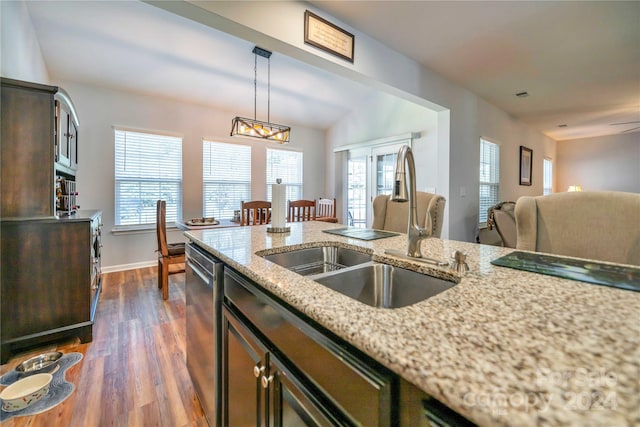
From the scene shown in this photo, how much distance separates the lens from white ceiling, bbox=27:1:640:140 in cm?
230

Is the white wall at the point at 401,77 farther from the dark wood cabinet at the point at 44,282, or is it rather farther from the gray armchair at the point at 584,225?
the gray armchair at the point at 584,225

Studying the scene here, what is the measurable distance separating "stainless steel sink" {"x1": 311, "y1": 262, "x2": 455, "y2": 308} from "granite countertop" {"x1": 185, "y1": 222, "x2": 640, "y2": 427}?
0.16 m

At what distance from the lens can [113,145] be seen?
3.84 meters

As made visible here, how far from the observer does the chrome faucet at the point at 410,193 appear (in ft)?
3.04

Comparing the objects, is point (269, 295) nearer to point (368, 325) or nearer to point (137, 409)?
point (368, 325)

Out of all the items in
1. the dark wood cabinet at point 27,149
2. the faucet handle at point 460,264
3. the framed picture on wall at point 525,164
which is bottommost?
the faucet handle at point 460,264

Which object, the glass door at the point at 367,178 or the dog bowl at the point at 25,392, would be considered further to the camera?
the glass door at the point at 367,178

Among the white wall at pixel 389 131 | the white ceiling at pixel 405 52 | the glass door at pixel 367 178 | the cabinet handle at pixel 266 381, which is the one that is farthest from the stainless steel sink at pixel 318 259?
the glass door at pixel 367 178

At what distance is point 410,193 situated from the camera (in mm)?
982

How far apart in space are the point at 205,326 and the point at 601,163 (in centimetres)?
911

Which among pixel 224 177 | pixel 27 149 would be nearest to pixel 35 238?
pixel 27 149

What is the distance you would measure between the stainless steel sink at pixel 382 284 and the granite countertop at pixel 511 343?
16 centimetres

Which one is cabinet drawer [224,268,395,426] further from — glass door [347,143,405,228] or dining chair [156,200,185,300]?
glass door [347,143,405,228]

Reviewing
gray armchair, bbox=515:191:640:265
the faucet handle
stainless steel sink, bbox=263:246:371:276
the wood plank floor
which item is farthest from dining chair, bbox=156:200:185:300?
gray armchair, bbox=515:191:640:265
